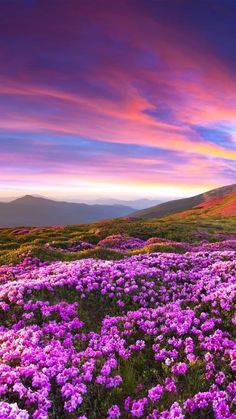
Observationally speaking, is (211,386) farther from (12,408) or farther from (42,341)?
(42,341)

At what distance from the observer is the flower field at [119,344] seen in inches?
233

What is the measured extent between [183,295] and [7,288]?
22.0 feet

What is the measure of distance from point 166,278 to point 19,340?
276 inches

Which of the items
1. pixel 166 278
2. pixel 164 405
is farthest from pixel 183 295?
pixel 164 405

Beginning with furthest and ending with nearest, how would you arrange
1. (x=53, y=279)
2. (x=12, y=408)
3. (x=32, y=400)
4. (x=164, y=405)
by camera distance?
(x=53, y=279) < (x=164, y=405) < (x=32, y=400) < (x=12, y=408)

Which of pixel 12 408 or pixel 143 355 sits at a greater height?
pixel 12 408

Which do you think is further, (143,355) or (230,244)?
(230,244)

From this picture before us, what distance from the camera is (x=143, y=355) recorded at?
808 cm

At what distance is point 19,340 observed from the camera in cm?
816

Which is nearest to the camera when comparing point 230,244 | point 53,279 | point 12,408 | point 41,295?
point 12,408

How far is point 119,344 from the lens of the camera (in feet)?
27.5

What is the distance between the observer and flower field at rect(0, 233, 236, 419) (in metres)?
5.93

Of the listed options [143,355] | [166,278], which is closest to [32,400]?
[143,355]

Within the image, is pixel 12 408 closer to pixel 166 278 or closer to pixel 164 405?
pixel 164 405
